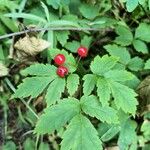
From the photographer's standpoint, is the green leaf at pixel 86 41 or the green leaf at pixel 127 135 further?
the green leaf at pixel 86 41

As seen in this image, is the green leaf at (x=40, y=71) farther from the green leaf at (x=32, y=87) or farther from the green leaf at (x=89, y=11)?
the green leaf at (x=89, y=11)

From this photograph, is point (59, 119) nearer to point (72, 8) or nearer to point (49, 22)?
point (49, 22)

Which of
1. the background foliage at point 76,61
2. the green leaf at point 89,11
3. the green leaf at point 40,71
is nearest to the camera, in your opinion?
the green leaf at point 40,71

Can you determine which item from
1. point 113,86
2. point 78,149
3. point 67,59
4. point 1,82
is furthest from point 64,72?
point 1,82

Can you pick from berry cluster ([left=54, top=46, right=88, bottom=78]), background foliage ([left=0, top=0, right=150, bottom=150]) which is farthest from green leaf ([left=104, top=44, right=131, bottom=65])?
berry cluster ([left=54, top=46, right=88, bottom=78])

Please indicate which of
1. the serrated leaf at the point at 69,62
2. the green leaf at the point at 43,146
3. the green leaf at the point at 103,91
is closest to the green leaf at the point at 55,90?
the serrated leaf at the point at 69,62

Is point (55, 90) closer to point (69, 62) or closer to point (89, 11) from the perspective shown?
point (69, 62)
